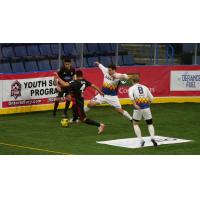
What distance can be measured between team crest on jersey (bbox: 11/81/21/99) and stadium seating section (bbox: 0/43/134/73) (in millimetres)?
4404

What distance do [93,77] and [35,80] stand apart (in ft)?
9.23

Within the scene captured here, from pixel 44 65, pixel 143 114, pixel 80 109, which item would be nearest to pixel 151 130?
pixel 143 114

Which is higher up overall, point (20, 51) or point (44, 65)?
point (20, 51)

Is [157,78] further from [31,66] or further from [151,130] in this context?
[151,130]

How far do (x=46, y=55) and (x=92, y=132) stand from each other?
10.8 meters

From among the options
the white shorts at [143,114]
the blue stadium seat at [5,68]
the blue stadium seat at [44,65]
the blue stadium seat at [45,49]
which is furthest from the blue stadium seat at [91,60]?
the white shorts at [143,114]

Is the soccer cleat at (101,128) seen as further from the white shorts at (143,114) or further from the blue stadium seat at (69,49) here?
the blue stadium seat at (69,49)

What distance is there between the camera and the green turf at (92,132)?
19453 millimetres

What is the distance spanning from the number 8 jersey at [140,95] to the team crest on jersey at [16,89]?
291 inches

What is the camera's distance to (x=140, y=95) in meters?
19.7

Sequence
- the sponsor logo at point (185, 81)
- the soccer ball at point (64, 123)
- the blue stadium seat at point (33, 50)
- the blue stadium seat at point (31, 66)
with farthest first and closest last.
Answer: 1. the blue stadium seat at point (33, 50)
2. the blue stadium seat at point (31, 66)
3. the sponsor logo at point (185, 81)
4. the soccer ball at point (64, 123)

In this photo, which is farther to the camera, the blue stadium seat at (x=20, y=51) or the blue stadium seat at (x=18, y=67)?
the blue stadium seat at (x=20, y=51)

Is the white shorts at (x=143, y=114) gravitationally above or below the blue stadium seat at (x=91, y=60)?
below

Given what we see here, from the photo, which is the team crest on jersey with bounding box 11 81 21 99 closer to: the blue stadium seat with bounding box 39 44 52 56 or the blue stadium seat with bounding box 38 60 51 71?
the blue stadium seat with bounding box 38 60 51 71
